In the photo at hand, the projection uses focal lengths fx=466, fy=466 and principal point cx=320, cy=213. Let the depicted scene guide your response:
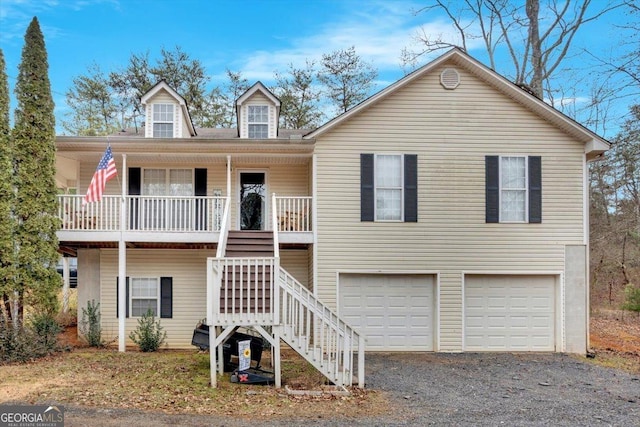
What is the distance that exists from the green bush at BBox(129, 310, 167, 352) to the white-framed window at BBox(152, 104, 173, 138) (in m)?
4.99

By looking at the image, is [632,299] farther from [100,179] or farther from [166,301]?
[100,179]

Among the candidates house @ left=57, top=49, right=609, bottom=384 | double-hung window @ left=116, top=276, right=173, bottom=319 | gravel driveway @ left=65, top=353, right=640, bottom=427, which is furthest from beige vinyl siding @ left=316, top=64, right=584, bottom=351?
double-hung window @ left=116, top=276, right=173, bottom=319

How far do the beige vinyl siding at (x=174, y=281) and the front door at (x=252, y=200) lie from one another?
1402mm

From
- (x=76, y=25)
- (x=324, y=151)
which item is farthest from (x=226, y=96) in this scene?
(x=324, y=151)

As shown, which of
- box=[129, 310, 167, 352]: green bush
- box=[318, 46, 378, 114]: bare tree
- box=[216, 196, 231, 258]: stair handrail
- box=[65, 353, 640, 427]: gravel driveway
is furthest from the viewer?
box=[318, 46, 378, 114]: bare tree

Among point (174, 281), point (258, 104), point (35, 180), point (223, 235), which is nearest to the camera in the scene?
point (223, 235)

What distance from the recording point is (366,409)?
23.2 feet

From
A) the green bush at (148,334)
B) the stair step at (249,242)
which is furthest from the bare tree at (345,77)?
the green bush at (148,334)

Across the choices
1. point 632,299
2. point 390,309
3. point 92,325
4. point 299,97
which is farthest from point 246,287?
point 299,97

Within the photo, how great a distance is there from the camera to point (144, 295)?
521 inches

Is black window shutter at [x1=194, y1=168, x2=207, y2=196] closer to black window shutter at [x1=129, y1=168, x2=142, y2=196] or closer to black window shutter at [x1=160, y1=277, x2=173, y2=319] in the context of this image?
black window shutter at [x1=129, y1=168, x2=142, y2=196]

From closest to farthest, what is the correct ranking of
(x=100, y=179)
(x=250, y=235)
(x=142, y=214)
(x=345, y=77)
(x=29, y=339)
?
(x=29, y=339), (x=100, y=179), (x=250, y=235), (x=142, y=214), (x=345, y=77)

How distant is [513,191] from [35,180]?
11.9m

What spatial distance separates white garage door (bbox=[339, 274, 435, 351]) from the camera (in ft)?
40.1
